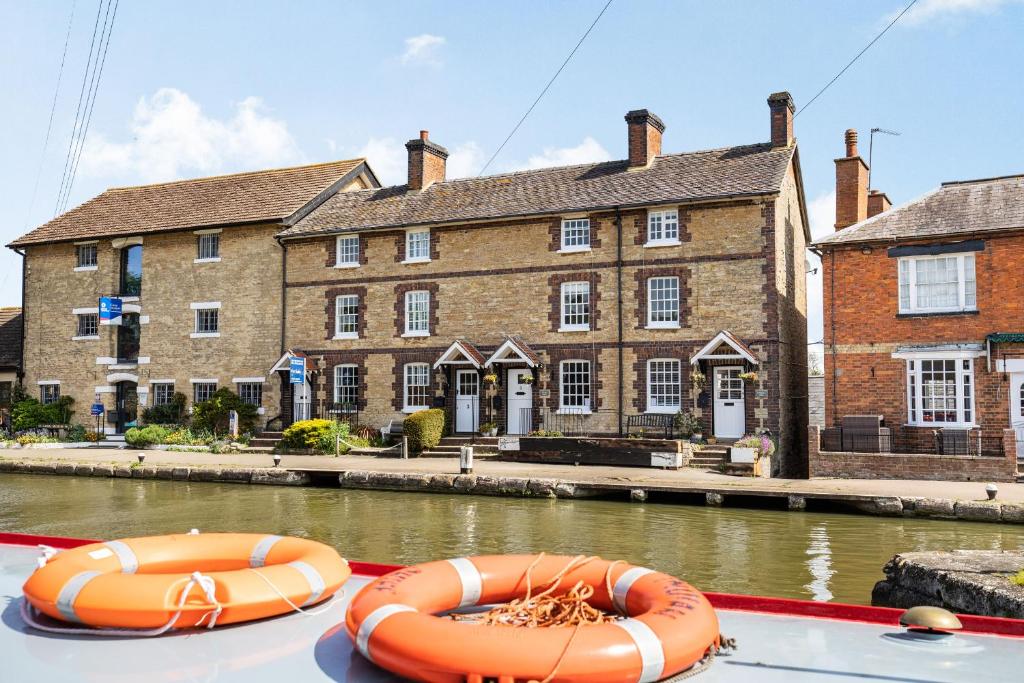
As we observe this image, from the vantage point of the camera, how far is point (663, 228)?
81.4ft

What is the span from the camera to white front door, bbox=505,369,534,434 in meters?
25.8

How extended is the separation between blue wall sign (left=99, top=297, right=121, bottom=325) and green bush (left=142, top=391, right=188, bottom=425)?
364 centimetres

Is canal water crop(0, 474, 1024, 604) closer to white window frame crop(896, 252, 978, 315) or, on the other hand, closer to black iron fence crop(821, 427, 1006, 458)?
black iron fence crop(821, 427, 1006, 458)

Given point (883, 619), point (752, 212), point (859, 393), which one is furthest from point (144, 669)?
point (752, 212)

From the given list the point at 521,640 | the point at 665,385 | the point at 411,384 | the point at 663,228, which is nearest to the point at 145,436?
the point at 411,384

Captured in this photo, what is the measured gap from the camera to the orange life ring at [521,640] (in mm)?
4410

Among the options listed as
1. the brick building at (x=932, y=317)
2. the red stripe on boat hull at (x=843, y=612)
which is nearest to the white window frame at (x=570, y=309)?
the brick building at (x=932, y=317)

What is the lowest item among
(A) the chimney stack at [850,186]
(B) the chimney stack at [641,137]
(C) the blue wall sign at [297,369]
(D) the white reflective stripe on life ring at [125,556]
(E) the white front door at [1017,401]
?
(D) the white reflective stripe on life ring at [125,556]

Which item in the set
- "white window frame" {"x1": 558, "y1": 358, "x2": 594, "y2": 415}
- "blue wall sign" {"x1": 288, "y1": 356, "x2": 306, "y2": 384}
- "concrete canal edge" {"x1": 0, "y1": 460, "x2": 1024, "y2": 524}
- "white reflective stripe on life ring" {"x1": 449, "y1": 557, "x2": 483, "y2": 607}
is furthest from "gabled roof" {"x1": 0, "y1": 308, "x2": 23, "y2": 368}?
"white reflective stripe on life ring" {"x1": 449, "y1": 557, "x2": 483, "y2": 607}

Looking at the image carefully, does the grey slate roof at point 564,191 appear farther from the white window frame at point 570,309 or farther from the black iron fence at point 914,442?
the black iron fence at point 914,442

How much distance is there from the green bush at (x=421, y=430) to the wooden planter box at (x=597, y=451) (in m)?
2.35

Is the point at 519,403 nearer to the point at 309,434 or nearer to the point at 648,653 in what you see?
the point at 309,434

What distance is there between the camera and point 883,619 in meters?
6.20

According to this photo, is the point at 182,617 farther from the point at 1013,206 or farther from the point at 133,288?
the point at 133,288
